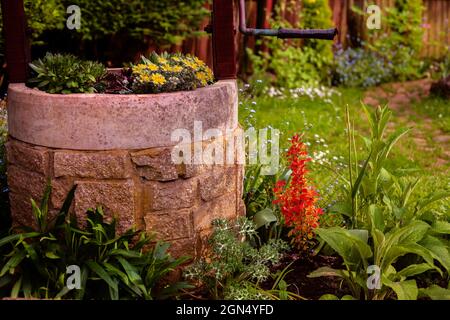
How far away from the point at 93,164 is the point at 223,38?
945 millimetres

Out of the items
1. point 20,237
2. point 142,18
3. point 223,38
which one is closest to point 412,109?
point 142,18

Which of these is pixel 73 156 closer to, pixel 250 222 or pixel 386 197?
pixel 250 222

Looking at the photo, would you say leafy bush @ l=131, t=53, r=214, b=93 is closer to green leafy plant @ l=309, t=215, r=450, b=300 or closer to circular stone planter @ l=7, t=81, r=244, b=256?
circular stone planter @ l=7, t=81, r=244, b=256

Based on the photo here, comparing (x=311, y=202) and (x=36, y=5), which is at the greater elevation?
(x=36, y=5)

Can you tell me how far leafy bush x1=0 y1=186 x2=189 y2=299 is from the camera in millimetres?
3139

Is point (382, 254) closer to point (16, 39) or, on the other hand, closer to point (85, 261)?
point (85, 261)

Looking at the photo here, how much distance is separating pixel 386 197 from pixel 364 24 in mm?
5701

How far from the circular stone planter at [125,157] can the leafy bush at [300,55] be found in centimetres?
447

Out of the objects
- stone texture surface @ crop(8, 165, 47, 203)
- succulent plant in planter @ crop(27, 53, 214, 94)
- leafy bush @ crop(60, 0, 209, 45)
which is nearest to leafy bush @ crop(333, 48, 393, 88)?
leafy bush @ crop(60, 0, 209, 45)

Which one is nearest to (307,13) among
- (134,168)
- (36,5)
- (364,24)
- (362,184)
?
(364,24)

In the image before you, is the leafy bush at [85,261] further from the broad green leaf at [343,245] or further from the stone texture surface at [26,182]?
the broad green leaf at [343,245]

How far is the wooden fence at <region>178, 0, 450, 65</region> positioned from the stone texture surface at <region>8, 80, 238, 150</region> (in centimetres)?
404

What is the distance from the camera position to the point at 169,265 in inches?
129

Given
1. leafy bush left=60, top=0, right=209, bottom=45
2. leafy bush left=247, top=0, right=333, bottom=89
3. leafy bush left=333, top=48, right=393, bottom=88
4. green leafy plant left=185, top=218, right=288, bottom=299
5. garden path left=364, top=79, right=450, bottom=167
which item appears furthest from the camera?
leafy bush left=333, top=48, right=393, bottom=88
